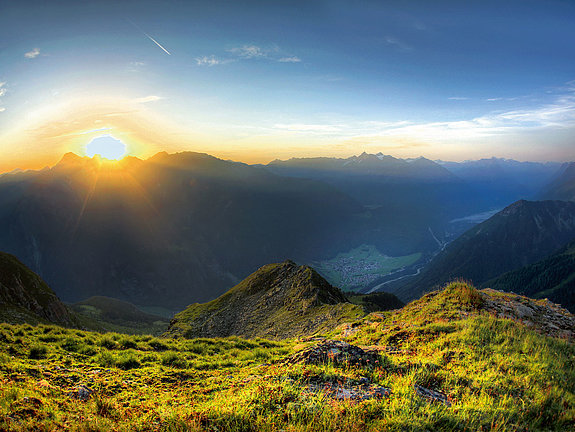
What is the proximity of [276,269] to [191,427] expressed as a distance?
2454 inches

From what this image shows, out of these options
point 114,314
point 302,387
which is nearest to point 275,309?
point 302,387

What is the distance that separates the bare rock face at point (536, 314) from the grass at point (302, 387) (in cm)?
274

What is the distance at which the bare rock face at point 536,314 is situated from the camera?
1286cm

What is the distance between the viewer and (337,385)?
272 inches

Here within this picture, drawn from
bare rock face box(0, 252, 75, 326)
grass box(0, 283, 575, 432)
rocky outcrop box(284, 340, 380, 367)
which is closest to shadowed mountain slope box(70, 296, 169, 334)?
bare rock face box(0, 252, 75, 326)

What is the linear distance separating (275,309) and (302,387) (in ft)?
146

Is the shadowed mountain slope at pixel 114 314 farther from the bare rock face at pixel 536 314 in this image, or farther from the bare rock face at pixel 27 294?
the bare rock face at pixel 536 314

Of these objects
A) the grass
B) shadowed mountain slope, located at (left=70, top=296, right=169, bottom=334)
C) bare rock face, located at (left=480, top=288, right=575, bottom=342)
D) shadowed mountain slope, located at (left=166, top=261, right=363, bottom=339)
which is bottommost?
shadowed mountain slope, located at (left=70, top=296, right=169, bottom=334)

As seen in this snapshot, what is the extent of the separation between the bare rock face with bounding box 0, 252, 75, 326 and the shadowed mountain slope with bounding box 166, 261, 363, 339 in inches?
807

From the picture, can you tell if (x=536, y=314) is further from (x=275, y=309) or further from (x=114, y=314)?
(x=114, y=314)

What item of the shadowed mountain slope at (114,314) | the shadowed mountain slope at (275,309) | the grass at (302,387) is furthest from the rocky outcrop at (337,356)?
the shadowed mountain slope at (114,314)

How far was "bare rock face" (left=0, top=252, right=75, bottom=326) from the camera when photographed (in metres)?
42.1

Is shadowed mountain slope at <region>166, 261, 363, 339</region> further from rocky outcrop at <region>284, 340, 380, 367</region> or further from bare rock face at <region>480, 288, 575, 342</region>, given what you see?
rocky outcrop at <region>284, 340, 380, 367</region>

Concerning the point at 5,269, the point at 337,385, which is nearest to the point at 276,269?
the point at 5,269
